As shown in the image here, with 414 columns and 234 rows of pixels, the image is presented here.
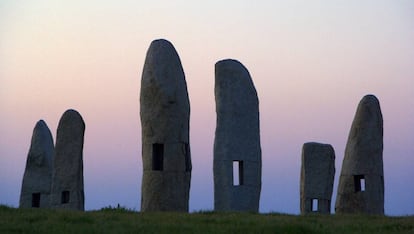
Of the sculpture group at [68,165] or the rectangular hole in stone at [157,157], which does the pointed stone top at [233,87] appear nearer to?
the rectangular hole in stone at [157,157]

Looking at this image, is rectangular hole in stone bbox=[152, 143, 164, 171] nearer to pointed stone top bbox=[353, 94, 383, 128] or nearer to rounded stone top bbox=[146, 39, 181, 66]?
rounded stone top bbox=[146, 39, 181, 66]

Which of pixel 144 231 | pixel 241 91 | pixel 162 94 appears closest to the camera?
pixel 144 231

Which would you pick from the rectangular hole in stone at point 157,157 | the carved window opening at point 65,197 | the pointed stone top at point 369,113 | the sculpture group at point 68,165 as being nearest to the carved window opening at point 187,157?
the rectangular hole in stone at point 157,157

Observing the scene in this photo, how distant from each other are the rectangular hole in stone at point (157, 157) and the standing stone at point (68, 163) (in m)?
5.06

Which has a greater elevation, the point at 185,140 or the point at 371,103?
the point at 371,103

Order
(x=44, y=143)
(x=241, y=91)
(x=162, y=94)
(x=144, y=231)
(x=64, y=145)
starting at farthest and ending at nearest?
(x=44, y=143)
(x=64, y=145)
(x=241, y=91)
(x=162, y=94)
(x=144, y=231)

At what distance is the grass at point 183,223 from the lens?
60.5ft

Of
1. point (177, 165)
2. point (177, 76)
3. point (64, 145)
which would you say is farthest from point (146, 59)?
point (64, 145)

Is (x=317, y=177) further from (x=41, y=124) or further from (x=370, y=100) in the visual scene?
(x=41, y=124)

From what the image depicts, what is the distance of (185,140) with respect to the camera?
26.5 meters

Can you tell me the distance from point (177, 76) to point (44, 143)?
10205mm

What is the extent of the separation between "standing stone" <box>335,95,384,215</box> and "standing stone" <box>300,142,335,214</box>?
2162 millimetres

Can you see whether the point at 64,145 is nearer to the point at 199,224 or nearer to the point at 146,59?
the point at 146,59

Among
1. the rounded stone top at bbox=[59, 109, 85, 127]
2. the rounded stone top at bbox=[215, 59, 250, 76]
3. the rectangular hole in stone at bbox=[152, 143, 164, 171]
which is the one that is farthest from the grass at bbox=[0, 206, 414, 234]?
the rounded stone top at bbox=[59, 109, 85, 127]
